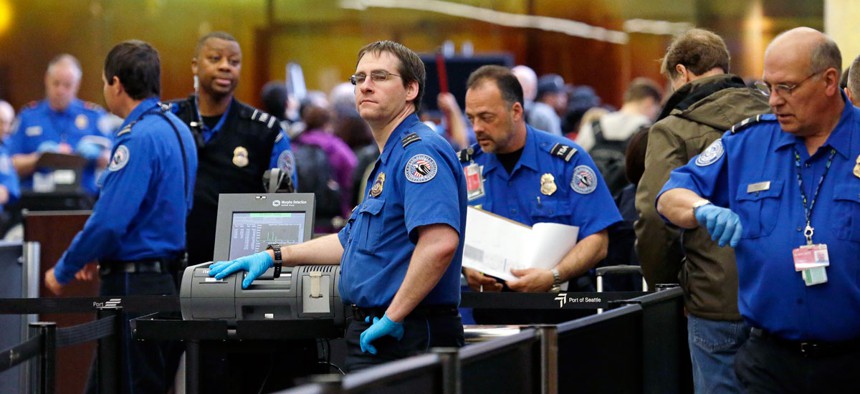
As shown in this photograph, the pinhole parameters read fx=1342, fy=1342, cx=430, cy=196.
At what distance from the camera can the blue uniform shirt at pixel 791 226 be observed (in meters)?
3.93

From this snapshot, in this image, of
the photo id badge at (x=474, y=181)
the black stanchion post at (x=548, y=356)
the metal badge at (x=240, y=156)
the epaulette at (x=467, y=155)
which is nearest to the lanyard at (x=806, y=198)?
the black stanchion post at (x=548, y=356)

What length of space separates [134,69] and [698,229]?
9.28 ft

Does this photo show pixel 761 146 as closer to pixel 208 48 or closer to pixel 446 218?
pixel 446 218

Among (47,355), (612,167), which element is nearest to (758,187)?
(47,355)

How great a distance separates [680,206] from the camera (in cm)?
420

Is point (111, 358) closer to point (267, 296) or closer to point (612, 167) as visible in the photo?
point (267, 296)

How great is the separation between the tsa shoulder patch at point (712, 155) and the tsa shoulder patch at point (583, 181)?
1685 millimetres

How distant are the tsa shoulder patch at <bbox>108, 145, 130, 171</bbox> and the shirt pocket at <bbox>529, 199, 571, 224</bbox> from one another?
186 cm

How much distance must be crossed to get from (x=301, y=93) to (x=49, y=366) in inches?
478

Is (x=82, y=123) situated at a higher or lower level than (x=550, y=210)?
higher

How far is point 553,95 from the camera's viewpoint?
1422 centimetres

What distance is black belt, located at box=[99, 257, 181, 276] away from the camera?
20.3ft

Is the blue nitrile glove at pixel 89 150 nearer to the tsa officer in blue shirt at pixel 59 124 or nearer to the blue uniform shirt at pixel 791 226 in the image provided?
the tsa officer in blue shirt at pixel 59 124

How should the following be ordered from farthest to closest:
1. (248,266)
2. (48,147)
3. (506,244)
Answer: (48,147), (506,244), (248,266)
